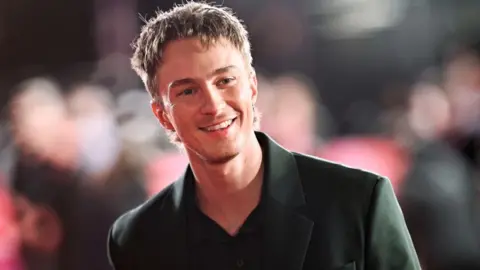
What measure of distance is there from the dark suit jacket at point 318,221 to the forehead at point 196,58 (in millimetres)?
156

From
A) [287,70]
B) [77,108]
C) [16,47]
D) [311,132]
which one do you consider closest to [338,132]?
[311,132]

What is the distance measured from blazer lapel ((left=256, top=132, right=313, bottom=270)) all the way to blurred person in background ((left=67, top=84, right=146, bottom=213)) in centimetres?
37

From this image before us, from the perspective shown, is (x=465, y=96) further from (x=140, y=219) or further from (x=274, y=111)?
(x=140, y=219)

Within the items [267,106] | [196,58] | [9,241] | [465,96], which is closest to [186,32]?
[196,58]

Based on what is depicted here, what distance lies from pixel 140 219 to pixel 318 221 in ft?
1.10

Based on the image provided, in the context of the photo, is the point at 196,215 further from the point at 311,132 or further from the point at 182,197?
the point at 311,132

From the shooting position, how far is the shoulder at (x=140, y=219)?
111 cm

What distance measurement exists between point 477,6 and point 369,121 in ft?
0.95

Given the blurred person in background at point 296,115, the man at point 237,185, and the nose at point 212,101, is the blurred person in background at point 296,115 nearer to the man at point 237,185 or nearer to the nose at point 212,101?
the man at point 237,185

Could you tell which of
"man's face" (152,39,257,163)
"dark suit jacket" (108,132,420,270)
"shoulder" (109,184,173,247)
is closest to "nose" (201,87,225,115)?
"man's face" (152,39,257,163)

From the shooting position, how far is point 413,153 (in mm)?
1182

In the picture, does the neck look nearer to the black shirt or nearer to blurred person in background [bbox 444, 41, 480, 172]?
the black shirt

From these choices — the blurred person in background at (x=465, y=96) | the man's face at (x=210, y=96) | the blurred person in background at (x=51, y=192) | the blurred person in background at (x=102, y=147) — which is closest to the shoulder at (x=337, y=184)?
the man's face at (x=210, y=96)

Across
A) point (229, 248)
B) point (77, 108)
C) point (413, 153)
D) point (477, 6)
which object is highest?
point (477, 6)
